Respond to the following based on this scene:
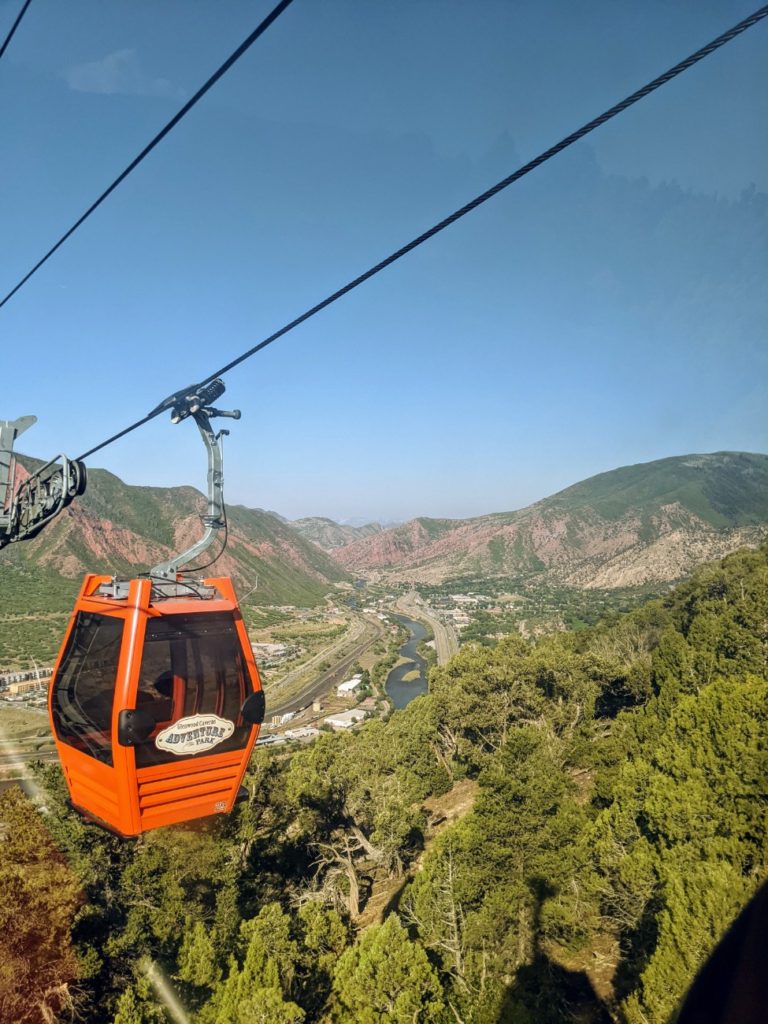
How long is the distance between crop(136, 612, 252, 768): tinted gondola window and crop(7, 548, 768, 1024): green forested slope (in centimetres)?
759

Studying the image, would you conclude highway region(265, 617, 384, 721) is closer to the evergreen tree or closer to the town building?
the town building

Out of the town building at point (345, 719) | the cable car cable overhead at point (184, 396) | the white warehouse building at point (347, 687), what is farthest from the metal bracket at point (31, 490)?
the white warehouse building at point (347, 687)

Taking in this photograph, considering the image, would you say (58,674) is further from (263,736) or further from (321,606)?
(321,606)

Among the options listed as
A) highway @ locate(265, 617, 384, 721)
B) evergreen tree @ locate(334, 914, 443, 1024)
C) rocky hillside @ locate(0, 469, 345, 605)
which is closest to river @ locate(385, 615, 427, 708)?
highway @ locate(265, 617, 384, 721)

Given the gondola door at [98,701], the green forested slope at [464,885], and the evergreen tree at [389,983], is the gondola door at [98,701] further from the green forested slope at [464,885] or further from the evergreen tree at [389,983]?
the evergreen tree at [389,983]

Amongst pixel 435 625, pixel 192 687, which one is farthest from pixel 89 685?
pixel 435 625

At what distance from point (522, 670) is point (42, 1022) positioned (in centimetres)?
2398

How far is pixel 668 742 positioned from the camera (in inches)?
679

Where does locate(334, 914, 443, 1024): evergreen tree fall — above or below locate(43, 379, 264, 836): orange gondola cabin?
below

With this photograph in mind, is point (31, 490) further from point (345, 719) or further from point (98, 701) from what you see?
point (345, 719)

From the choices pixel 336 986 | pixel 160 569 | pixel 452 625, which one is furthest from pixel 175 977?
pixel 452 625

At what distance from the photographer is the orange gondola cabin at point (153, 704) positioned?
5281mm

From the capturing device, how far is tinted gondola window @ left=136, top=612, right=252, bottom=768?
17.8 feet

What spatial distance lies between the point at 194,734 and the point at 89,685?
137cm
